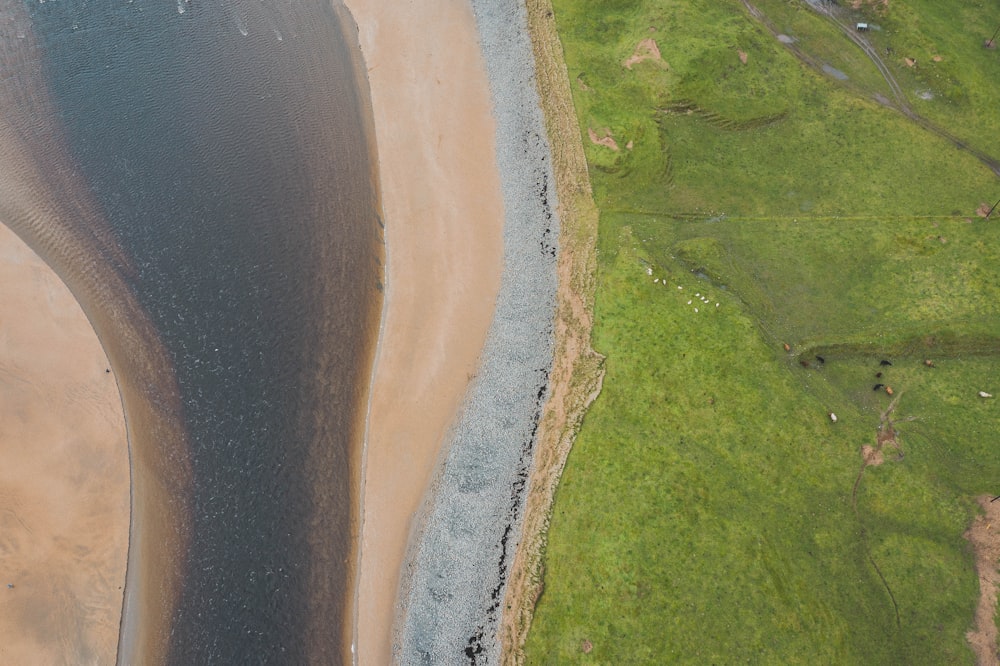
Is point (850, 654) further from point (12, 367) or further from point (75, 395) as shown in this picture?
point (12, 367)

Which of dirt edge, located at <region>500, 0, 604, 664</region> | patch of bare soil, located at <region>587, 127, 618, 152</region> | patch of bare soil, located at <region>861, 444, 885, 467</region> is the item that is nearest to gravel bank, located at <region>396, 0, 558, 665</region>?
dirt edge, located at <region>500, 0, 604, 664</region>

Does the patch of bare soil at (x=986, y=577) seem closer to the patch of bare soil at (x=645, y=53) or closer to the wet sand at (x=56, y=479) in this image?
the patch of bare soil at (x=645, y=53)

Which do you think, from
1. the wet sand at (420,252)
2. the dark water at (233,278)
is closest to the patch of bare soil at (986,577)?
the wet sand at (420,252)

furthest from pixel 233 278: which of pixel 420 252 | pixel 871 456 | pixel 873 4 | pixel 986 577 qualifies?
A: pixel 873 4

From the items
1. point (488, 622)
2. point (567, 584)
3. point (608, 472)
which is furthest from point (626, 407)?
point (488, 622)

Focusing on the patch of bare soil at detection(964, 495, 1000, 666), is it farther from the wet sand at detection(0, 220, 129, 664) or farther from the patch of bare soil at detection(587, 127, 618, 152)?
the wet sand at detection(0, 220, 129, 664)
